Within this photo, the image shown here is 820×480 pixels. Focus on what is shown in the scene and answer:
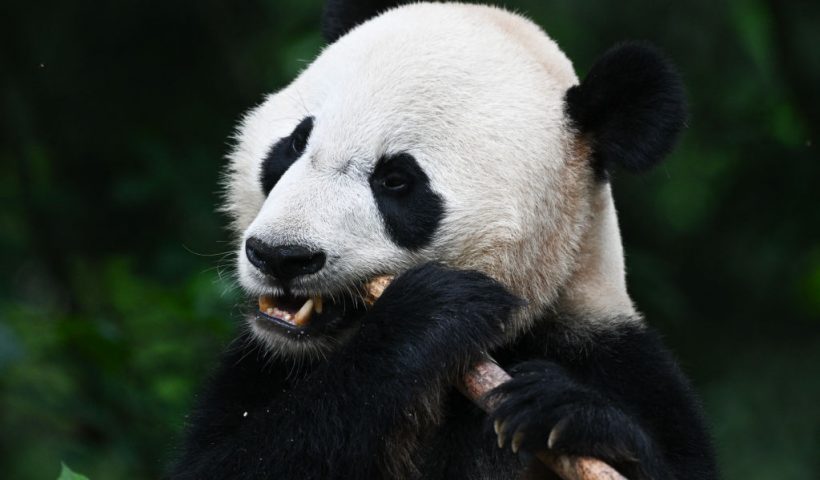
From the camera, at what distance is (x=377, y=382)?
11.5 ft

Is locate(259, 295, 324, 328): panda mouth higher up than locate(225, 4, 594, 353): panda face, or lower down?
lower down


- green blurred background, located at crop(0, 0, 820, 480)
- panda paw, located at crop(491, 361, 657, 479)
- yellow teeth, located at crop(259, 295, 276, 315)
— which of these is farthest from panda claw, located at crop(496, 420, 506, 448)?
green blurred background, located at crop(0, 0, 820, 480)

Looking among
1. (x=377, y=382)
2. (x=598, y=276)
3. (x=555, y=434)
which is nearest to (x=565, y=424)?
(x=555, y=434)

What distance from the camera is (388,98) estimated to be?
369cm

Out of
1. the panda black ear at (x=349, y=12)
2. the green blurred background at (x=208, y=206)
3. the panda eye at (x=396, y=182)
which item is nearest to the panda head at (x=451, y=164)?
the panda eye at (x=396, y=182)

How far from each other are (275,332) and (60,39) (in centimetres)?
500

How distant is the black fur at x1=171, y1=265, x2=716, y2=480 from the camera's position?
3352 millimetres

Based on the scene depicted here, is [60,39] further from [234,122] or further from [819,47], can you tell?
[819,47]

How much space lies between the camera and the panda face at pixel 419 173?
354cm

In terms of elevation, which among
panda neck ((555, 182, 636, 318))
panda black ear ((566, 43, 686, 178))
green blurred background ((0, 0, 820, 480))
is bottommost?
green blurred background ((0, 0, 820, 480))

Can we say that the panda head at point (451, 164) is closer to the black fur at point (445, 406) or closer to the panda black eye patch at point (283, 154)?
the panda black eye patch at point (283, 154)

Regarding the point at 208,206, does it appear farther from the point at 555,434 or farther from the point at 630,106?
the point at 555,434

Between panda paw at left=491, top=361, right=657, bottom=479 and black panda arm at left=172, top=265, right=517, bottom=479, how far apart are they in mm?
237

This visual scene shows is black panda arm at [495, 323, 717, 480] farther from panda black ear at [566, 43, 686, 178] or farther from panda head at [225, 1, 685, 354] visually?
panda black ear at [566, 43, 686, 178]
